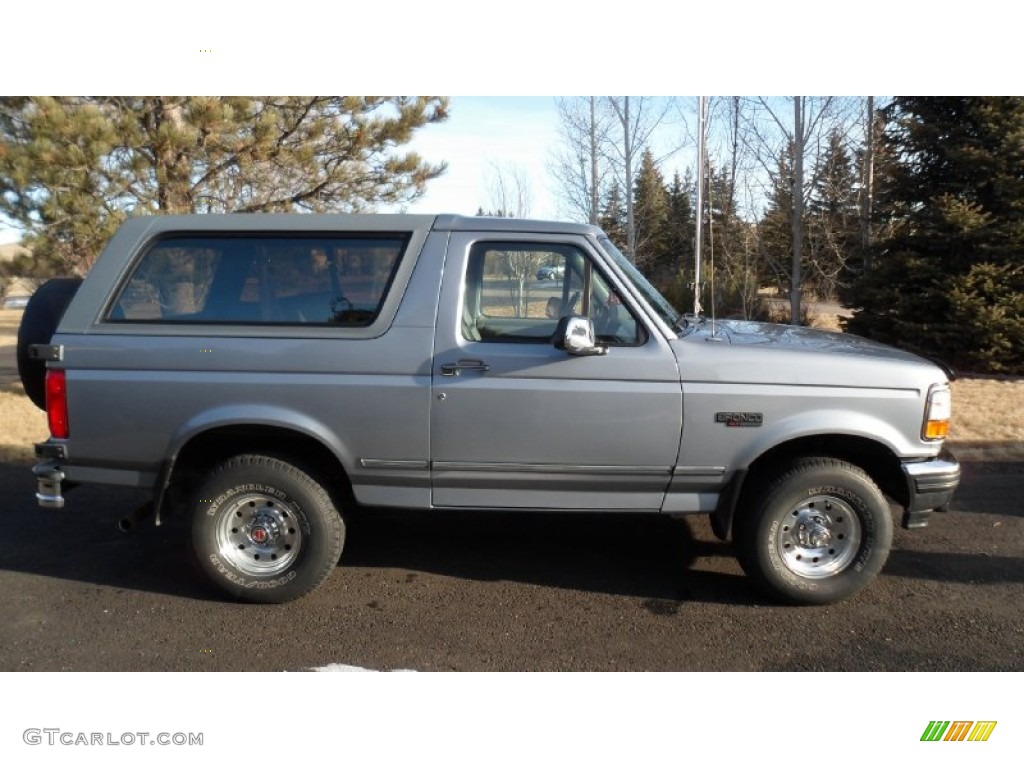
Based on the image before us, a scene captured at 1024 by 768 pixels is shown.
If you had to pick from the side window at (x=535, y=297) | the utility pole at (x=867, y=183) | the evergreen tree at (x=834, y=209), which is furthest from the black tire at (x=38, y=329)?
the evergreen tree at (x=834, y=209)

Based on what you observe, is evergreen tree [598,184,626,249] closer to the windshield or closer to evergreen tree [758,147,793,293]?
evergreen tree [758,147,793,293]

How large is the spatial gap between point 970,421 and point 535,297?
5859 mm

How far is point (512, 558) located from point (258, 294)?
2.25m

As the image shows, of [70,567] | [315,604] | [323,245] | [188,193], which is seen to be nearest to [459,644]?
[315,604]

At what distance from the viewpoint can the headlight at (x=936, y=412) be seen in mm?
3955

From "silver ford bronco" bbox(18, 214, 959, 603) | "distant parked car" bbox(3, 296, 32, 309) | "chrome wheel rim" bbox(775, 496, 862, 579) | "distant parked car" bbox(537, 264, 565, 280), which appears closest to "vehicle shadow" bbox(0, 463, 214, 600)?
"silver ford bronco" bbox(18, 214, 959, 603)

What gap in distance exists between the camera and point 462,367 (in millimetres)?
3959

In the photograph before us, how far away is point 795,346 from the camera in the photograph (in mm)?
4121

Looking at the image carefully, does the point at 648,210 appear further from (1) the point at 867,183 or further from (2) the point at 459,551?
(2) the point at 459,551

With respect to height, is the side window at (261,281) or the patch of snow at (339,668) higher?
the side window at (261,281)

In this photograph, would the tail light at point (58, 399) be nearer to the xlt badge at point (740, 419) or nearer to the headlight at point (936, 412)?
the xlt badge at point (740, 419)

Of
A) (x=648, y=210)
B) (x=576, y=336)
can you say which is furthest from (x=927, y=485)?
(x=648, y=210)

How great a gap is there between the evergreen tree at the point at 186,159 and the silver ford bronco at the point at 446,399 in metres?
4.27
